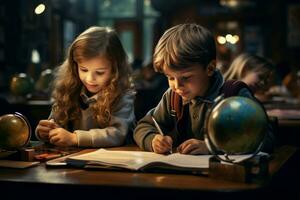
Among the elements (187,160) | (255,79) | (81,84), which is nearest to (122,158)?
(187,160)

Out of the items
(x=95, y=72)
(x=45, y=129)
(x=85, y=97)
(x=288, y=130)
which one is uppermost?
(x=95, y=72)

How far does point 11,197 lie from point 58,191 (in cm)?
16

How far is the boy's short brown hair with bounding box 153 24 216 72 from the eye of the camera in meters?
1.98

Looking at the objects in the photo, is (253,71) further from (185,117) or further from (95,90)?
(185,117)

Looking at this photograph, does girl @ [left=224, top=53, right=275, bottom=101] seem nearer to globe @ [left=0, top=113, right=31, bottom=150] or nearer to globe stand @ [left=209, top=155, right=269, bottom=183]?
globe @ [left=0, top=113, right=31, bottom=150]

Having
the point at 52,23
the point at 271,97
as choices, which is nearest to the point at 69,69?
the point at 271,97

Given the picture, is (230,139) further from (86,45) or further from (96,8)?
(96,8)

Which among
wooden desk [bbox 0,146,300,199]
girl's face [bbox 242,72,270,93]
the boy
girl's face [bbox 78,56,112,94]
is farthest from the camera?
girl's face [bbox 242,72,270,93]

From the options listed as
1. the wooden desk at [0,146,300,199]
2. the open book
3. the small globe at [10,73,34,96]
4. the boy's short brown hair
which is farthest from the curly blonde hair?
the small globe at [10,73,34,96]

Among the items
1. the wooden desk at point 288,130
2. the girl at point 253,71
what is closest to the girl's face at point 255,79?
the girl at point 253,71

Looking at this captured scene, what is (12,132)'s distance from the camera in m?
1.94

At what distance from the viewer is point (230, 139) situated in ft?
5.03

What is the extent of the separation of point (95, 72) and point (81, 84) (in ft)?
0.55

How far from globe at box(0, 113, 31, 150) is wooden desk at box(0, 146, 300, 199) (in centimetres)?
27
